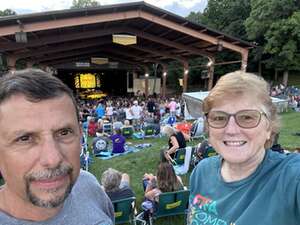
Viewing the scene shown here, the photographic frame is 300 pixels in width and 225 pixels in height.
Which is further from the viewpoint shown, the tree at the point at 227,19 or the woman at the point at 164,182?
the tree at the point at 227,19

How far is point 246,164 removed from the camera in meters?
1.34

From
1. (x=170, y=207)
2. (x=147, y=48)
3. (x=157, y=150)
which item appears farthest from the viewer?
(x=147, y=48)

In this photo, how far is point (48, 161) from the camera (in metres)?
0.94

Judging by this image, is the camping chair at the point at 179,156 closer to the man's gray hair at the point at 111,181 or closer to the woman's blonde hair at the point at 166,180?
the woman's blonde hair at the point at 166,180

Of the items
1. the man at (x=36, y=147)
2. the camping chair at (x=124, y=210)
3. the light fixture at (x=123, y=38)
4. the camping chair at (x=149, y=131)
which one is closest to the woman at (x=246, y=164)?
the man at (x=36, y=147)

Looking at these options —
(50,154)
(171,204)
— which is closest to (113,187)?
(171,204)

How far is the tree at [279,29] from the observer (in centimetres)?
2831

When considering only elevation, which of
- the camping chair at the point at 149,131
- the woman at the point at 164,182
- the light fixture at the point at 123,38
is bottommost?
the camping chair at the point at 149,131

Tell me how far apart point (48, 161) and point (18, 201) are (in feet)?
0.74

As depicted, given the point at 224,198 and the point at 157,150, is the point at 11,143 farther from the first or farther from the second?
the point at 157,150

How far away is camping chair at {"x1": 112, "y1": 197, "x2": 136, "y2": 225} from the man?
297 cm

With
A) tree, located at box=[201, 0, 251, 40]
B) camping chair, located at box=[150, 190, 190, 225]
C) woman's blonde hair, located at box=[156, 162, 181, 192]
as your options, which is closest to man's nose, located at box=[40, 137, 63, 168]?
camping chair, located at box=[150, 190, 190, 225]

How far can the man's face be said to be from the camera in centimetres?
94

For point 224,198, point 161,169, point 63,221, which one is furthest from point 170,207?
point 63,221
